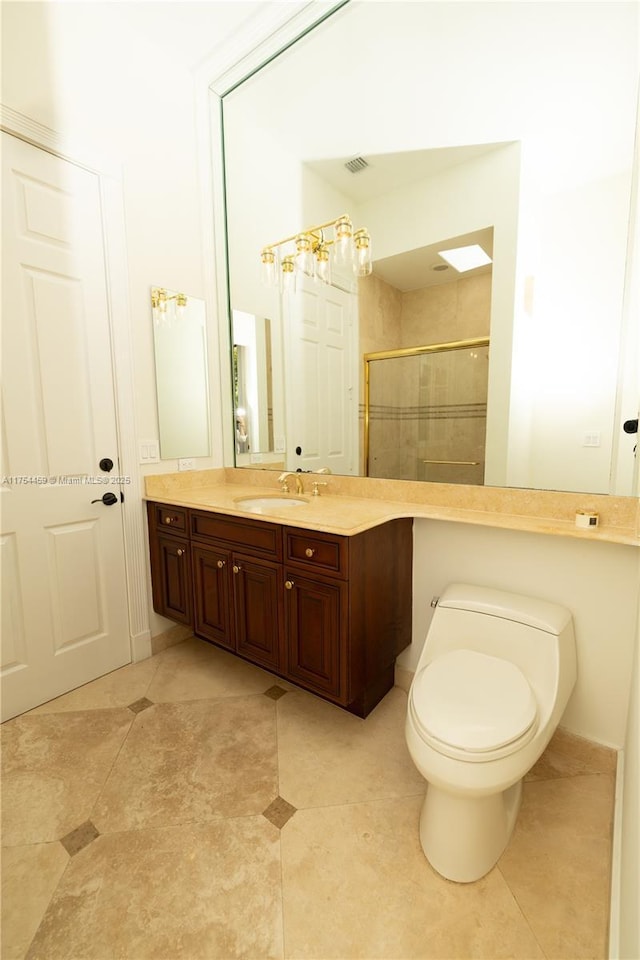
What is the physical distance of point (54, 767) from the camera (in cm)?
147

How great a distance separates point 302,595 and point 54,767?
1.09 m

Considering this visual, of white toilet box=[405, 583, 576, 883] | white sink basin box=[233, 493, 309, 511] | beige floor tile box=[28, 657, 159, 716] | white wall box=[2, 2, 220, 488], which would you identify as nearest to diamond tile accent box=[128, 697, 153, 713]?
beige floor tile box=[28, 657, 159, 716]

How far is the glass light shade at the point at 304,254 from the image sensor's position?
6.71 ft

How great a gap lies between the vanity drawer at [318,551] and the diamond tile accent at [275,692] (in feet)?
2.39

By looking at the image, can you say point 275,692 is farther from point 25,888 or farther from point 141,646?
point 25,888

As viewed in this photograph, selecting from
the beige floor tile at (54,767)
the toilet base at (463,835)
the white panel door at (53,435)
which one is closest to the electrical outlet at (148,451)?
the white panel door at (53,435)

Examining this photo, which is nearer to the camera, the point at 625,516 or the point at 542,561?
the point at 625,516

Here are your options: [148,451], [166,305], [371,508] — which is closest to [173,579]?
[148,451]

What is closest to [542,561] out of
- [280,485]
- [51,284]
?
[280,485]

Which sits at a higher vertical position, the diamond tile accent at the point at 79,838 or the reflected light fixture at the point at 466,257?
the reflected light fixture at the point at 466,257

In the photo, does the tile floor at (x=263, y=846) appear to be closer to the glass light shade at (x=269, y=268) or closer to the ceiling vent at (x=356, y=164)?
the glass light shade at (x=269, y=268)

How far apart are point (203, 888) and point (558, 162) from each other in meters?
2.55

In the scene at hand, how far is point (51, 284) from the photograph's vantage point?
171cm

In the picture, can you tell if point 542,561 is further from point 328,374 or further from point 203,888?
point 203,888
